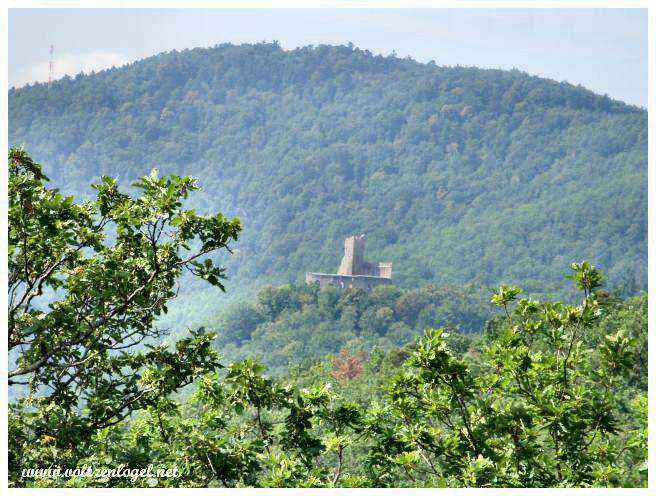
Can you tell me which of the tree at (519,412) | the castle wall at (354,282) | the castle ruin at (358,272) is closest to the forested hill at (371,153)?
the castle ruin at (358,272)

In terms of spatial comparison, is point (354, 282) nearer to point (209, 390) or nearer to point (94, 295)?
point (209, 390)

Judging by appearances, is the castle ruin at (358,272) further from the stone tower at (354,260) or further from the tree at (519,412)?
the tree at (519,412)

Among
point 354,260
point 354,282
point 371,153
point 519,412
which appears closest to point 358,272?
point 354,282

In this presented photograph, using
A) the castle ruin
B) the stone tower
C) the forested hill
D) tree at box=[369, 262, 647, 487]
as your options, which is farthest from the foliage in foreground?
the forested hill

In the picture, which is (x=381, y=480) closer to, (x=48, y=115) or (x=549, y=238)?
(x=549, y=238)

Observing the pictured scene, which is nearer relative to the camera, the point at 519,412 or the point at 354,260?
the point at 519,412
